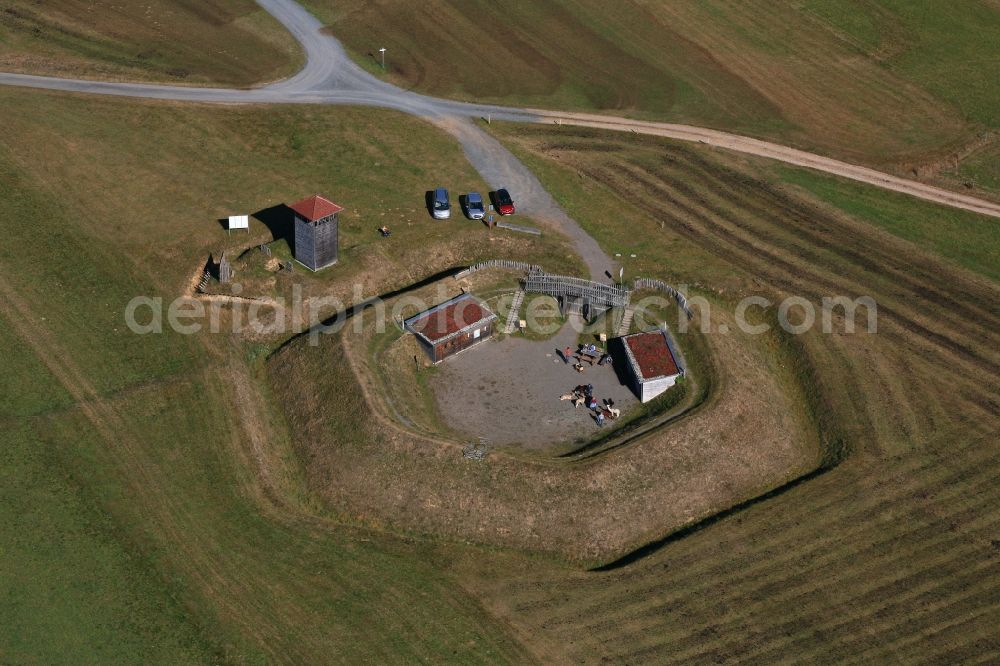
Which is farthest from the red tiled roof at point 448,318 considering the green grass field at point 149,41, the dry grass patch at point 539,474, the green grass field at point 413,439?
the green grass field at point 149,41

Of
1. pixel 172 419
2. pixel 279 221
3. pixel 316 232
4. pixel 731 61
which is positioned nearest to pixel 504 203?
pixel 316 232

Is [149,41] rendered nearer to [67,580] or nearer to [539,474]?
[67,580]

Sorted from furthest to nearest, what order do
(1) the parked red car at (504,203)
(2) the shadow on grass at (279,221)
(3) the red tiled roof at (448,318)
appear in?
(1) the parked red car at (504,203) → (2) the shadow on grass at (279,221) → (3) the red tiled roof at (448,318)

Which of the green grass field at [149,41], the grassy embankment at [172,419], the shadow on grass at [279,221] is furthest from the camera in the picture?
the green grass field at [149,41]

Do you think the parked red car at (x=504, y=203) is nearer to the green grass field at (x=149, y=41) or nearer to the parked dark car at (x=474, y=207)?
Result: the parked dark car at (x=474, y=207)

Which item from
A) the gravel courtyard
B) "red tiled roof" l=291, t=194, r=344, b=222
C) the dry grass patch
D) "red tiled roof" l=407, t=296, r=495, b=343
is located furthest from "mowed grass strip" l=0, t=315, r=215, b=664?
"red tiled roof" l=407, t=296, r=495, b=343

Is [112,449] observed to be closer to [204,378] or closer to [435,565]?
[204,378]

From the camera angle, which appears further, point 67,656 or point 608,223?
point 608,223

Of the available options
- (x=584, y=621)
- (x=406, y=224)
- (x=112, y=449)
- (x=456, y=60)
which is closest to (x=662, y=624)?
(x=584, y=621)
